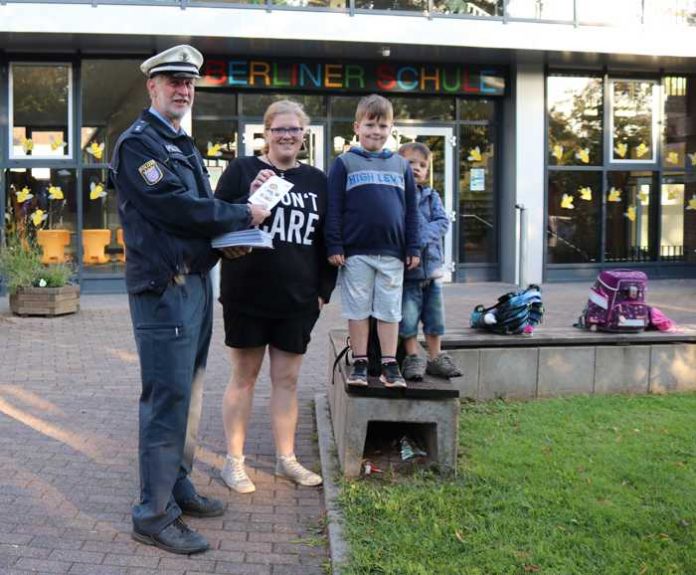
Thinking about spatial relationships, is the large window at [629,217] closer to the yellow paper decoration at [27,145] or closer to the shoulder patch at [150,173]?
the yellow paper decoration at [27,145]

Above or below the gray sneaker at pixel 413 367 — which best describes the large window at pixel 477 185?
above

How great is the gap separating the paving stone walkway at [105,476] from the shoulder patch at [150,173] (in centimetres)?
168

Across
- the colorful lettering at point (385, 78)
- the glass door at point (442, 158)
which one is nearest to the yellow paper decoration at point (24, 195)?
the colorful lettering at point (385, 78)

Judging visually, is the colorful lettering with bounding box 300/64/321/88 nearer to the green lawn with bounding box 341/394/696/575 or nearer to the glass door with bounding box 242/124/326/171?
the glass door with bounding box 242/124/326/171

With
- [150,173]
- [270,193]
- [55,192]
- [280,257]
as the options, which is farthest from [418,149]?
[55,192]

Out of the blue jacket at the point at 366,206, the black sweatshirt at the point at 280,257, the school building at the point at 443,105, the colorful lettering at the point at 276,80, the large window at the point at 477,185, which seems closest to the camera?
the black sweatshirt at the point at 280,257

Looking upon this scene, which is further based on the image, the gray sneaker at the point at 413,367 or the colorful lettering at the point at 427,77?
the colorful lettering at the point at 427,77

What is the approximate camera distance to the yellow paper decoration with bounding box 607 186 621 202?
15.2 metres

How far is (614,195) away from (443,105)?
144 inches

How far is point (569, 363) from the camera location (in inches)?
244

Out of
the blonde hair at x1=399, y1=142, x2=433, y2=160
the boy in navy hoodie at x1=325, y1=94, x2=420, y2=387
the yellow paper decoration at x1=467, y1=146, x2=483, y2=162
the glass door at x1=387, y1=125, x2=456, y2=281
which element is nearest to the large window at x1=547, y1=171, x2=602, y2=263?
the yellow paper decoration at x1=467, y1=146, x2=483, y2=162

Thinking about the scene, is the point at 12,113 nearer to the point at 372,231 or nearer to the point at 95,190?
the point at 95,190

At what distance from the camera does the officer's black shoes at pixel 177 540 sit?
3.71m

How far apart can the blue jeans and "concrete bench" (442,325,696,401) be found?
0.67 metres
